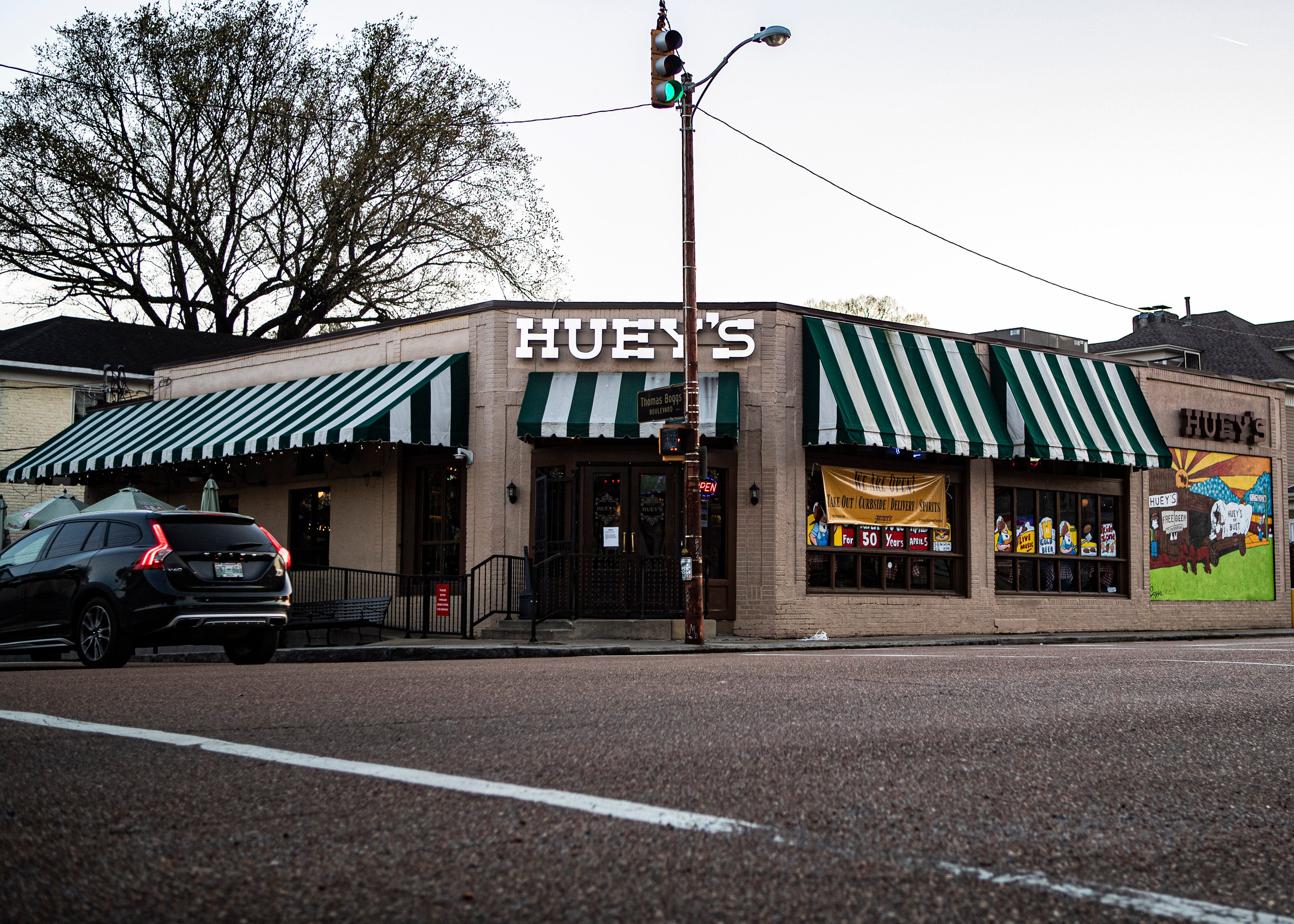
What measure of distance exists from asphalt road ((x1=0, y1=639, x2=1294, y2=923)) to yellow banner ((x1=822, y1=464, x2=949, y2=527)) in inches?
512

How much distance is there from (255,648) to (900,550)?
12496 millimetres

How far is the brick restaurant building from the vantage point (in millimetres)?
20641

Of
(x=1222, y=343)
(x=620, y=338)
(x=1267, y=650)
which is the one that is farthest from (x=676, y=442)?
(x=1222, y=343)

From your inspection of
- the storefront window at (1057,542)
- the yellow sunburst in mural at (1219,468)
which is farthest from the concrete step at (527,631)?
the yellow sunburst in mural at (1219,468)

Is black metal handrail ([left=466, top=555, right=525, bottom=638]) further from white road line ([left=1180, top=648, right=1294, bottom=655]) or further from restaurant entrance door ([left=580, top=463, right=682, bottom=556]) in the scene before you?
white road line ([left=1180, top=648, right=1294, bottom=655])

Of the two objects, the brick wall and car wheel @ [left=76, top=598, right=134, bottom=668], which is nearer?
car wheel @ [left=76, top=598, right=134, bottom=668]

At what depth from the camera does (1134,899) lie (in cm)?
344

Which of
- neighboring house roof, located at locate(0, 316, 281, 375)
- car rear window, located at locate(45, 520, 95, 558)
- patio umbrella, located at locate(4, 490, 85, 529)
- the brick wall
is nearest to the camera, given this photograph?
car rear window, located at locate(45, 520, 95, 558)

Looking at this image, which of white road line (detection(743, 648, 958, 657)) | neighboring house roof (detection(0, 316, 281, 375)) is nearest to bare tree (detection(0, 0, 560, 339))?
neighboring house roof (detection(0, 316, 281, 375))

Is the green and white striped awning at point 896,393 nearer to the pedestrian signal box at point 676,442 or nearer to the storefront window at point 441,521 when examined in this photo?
the pedestrian signal box at point 676,442

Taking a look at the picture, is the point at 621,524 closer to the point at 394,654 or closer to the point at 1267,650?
the point at 394,654

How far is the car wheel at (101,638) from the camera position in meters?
12.5

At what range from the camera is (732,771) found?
521cm

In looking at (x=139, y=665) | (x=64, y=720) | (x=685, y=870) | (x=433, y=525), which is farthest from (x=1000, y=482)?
(x=685, y=870)
